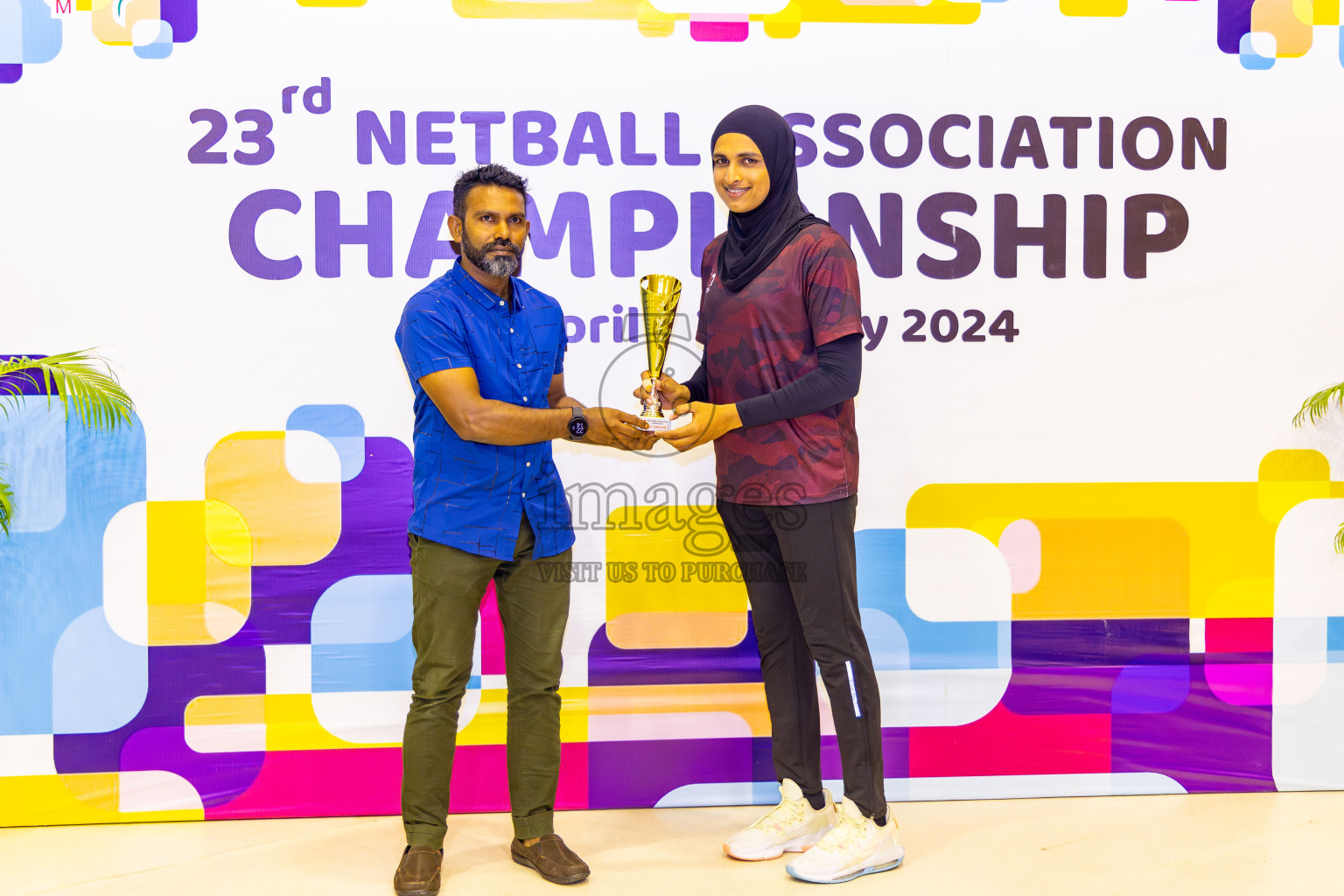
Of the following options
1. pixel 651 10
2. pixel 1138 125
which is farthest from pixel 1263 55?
pixel 651 10

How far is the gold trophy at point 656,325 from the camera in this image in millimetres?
2605

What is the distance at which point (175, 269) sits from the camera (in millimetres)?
3062

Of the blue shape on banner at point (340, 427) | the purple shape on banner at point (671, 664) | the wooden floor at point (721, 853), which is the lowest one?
the wooden floor at point (721, 853)

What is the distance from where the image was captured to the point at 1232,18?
3221mm

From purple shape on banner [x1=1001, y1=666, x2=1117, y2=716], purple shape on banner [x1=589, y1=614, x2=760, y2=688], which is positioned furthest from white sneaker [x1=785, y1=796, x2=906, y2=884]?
purple shape on banner [x1=1001, y1=666, x2=1117, y2=716]

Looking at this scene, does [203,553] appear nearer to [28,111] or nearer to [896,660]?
[28,111]

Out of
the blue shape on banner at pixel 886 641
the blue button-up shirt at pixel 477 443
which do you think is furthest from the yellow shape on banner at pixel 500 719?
the blue shape on banner at pixel 886 641

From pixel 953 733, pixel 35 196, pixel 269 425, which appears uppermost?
pixel 35 196

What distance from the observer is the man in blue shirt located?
253cm

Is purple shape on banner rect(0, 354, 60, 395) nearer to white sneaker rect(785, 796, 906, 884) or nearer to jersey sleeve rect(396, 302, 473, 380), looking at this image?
jersey sleeve rect(396, 302, 473, 380)

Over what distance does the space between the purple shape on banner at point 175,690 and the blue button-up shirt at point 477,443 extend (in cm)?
96

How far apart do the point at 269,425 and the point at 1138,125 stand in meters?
2.89

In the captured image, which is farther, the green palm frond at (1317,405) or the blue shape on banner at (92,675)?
the green palm frond at (1317,405)

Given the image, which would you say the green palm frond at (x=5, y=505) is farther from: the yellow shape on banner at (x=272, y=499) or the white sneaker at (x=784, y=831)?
the white sneaker at (x=784, y=831)
